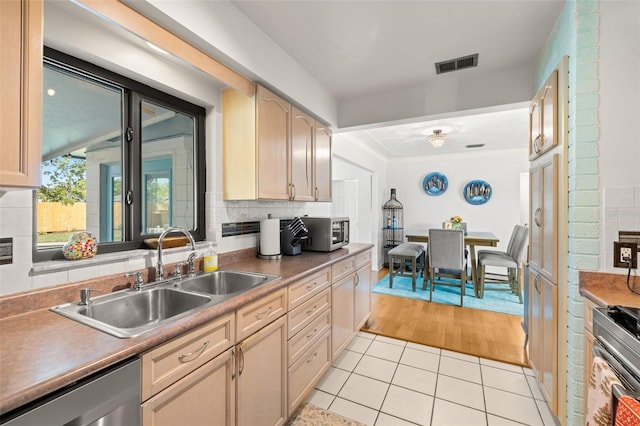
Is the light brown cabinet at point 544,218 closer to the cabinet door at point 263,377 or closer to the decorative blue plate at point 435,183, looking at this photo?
the cabinet door at point 263,377

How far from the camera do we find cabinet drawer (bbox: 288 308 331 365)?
167cm

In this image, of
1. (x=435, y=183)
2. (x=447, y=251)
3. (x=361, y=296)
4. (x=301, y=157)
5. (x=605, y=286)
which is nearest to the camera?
(x=605, y=286)

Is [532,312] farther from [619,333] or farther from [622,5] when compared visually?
[622,5]

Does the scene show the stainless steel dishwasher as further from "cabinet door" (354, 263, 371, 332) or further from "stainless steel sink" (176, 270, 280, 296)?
"cabinet door" (354, 263, 371, 332)

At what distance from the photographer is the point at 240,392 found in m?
1.27

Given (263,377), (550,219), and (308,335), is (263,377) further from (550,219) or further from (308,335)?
(550,219)

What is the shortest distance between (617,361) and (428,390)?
4.03 feet

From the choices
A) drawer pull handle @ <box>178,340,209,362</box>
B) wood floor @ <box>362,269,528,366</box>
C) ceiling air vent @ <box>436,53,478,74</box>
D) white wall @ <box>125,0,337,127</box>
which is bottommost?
wood floor @ <box>362,269,528,366</box>

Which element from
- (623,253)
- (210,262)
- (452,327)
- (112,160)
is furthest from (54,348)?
(452,327)

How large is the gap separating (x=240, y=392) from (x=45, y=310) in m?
0.87

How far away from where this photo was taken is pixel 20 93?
874mm

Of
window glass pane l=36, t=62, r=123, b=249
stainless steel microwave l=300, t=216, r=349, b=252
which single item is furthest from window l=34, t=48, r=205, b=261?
stainless steel microwave l=300, t=216, r=349, b=252

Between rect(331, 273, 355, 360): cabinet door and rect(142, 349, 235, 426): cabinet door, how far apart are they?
109cm

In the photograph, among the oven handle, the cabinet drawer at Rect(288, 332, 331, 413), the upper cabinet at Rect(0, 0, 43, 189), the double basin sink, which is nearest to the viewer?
the upper cabinet at Rect(0, 0, 43, 189)
